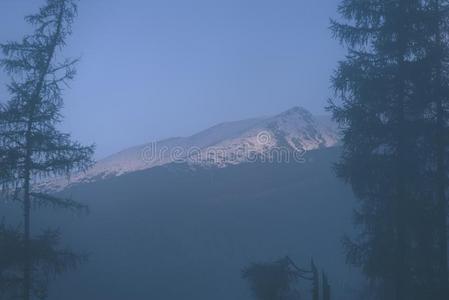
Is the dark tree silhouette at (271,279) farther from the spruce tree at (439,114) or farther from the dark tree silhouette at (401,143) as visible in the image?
the spruce tree at (439,114)

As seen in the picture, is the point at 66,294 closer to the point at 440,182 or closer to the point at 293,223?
the point at 293,223

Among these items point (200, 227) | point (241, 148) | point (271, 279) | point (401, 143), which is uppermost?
point (241, 148)

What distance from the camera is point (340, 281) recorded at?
36.2 meters

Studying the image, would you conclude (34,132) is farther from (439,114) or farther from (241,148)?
(241,148)

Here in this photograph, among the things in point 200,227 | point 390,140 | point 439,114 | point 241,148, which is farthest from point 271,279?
point 241,148

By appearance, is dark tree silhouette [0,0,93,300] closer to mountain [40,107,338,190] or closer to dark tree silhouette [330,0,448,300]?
dark tree silhouette [330,0,448,300]

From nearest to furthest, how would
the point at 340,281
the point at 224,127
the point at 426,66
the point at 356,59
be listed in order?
the point at 426,66 < the point at 356,59 < the point at 340,281 < the point at 224,127

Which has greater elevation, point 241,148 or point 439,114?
point 241,148

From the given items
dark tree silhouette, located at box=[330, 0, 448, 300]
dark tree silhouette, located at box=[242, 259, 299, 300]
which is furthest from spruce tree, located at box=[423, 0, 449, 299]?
dark tree silhouette, located at box=[242, 259, 299, 300]

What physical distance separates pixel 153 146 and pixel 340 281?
138ft

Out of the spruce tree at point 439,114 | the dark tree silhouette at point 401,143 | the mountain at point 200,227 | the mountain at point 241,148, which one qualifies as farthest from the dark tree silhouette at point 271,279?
the mountain at point 241,148

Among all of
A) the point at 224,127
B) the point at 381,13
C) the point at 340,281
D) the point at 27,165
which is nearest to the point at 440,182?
the point at 381,13

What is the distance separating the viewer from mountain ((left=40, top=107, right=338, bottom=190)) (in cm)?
5525

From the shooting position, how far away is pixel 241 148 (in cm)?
5716
